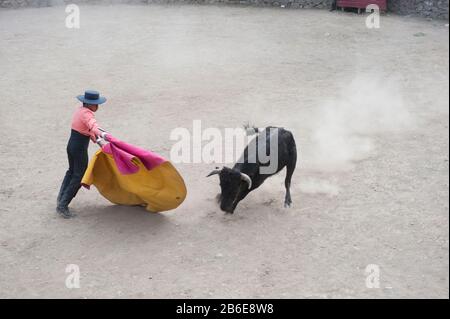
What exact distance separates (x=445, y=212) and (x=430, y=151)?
6.53ft

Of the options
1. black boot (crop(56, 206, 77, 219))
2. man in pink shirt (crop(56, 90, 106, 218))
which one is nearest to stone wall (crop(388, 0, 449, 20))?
man in pink shirt (crop(56, 90, 106, 218))

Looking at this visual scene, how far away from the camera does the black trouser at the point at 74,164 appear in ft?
22.0

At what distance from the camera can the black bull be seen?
671cm

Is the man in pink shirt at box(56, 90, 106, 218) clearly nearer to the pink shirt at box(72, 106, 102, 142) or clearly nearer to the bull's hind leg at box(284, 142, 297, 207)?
the pink shirt at box(72, 106, 102, 142)

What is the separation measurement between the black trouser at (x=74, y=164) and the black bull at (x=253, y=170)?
1.48 meters

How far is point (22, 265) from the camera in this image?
602cm

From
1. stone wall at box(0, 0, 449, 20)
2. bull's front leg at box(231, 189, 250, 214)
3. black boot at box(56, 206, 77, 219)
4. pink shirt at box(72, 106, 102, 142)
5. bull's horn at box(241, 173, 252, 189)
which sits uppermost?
stone wall at box(0, 0, 449, 20)

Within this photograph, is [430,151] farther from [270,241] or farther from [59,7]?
[59,7]

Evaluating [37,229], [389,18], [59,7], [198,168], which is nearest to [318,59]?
[389,18]

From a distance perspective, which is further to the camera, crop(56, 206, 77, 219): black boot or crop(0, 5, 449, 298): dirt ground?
crop(56, 206, 77, 219): black boot

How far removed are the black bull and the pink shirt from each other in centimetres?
138

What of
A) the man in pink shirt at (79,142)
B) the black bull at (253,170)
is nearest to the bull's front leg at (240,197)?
the black bull at (253,170)

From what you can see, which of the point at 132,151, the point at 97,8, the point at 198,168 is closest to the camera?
the point at 132,151

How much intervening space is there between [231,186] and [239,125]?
3.02 metres
